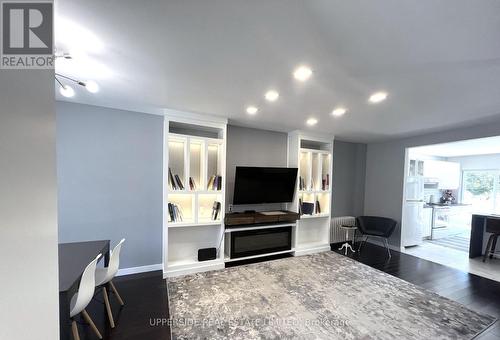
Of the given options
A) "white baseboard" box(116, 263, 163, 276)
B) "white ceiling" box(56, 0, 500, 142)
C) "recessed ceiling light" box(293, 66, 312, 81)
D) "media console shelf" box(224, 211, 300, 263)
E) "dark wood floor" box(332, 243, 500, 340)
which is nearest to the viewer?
"white ceiling" box(56, 0, 500, 142)

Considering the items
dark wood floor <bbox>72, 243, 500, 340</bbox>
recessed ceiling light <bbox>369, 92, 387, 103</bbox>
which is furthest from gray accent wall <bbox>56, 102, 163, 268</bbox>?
recessed ceiling light <bbox>369, 92, 387, 103</bbox>

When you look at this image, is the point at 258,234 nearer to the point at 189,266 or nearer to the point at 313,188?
the point at 189,266

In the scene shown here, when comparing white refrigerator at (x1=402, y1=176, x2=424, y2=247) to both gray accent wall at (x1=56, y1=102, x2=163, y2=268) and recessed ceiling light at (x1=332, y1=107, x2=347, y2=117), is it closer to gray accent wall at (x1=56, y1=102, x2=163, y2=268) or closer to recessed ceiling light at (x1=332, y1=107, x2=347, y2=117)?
recessed ceiling light at (x1=332, y1=107, x2=347, y2=117)

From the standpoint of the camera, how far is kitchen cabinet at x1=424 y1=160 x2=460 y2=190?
18.3 feet

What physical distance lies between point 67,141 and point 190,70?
2.25m

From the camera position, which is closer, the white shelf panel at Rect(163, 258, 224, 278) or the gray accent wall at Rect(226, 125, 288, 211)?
the white shelf panel at Rect(163, 258, 224, 278)

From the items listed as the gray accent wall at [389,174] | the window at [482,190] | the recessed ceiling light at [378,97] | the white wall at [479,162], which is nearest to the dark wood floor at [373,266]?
the gray accent wall at [389,174]

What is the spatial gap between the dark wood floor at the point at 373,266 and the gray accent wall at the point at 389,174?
41.7 inches

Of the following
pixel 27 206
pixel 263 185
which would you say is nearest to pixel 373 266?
pixel 263 185

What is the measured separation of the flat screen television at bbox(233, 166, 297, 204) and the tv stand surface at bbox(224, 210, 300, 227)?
0.24 metres

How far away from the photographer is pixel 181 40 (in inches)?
59.3

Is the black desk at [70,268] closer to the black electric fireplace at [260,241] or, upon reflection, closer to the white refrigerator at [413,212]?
the black electric fireplace at [260,241]

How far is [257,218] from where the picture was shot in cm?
375

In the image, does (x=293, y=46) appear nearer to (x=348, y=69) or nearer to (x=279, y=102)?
(x=348, y=69)
